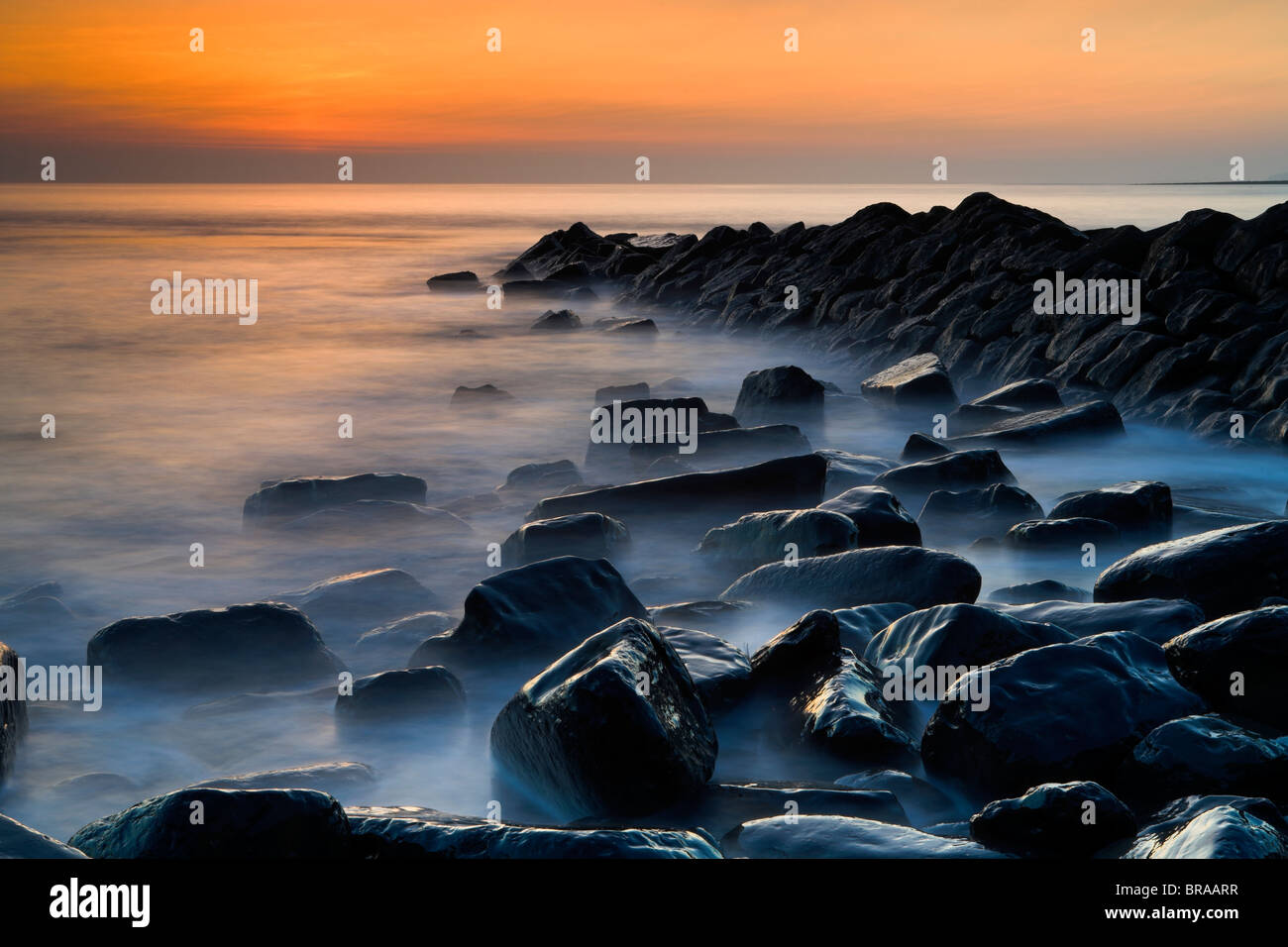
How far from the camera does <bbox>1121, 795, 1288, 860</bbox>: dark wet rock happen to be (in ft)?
9.33

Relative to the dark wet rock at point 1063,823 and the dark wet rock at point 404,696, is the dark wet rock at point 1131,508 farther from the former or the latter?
the dark wet rock at point 404,696

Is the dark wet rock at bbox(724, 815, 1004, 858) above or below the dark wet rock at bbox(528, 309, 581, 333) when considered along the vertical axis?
below

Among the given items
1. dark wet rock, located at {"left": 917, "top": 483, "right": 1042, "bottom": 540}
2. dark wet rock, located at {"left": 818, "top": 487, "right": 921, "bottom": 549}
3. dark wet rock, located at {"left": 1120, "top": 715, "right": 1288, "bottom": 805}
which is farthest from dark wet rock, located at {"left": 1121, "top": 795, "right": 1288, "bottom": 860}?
dark wet rock, located at {"left": 917, "top": 483, "right": 1042, "bottom": 540}

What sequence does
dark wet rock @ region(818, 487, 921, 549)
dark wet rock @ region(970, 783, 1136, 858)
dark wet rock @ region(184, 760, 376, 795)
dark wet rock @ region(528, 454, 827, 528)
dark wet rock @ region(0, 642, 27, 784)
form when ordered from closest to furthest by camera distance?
dark wet rock @ region(970, 783, 1136, 858), dark wet rock @ region(184, 760, 376, 795), dark wet rock @ region(0, 642, 27, 784), dark wet rock @ region(818, 487, 921, 549), dark wet rock @ region(528, 454, 827, 528)

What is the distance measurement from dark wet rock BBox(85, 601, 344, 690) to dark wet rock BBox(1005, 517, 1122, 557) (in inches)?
160

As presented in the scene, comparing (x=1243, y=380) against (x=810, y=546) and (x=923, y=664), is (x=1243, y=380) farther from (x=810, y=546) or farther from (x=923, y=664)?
(x=923, y=664)

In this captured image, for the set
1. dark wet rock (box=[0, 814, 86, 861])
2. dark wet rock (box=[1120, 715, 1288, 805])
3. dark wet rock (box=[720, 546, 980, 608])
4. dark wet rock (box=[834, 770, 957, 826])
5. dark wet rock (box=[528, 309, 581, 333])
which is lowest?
dark wet rock (box=[834, 770, 957, 826])

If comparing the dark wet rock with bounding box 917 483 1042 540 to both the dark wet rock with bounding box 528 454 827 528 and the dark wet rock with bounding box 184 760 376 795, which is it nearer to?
the dark wet rock with bounding box 528 454 827 528

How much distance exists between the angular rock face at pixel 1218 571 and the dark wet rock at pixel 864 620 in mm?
1105

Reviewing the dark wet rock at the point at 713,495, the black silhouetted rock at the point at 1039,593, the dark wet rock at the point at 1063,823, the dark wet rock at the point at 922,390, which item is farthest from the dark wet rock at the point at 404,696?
the dark wet rock at the point at 922,390

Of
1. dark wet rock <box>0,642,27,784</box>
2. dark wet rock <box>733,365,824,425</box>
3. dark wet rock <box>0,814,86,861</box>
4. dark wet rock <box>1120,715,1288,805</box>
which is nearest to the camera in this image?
dark wet rock <box>0,814,86,861</box>

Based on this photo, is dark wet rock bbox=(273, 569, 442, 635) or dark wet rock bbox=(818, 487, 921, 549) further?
dark wet rock bbox=(818, 487, 921, 549)

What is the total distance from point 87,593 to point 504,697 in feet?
11.6

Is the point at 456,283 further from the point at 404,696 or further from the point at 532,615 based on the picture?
the point at 404,696
